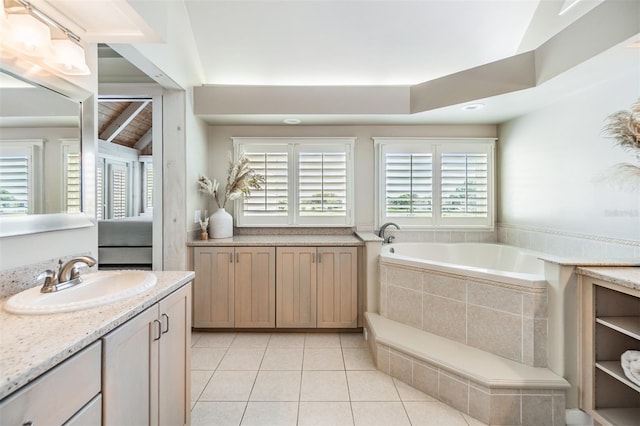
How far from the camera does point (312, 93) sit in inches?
120

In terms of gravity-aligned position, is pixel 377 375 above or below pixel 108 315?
below

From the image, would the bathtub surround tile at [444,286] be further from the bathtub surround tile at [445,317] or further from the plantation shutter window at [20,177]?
the plantation shutter window at [20,177]

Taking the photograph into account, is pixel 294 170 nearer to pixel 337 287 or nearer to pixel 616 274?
pixel 337 287

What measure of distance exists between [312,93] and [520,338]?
275cm

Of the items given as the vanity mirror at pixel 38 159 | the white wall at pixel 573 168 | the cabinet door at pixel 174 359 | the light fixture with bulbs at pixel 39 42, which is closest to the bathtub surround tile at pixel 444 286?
the white wall at pixel 573 168

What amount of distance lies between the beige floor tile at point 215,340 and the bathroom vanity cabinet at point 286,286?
150 mm

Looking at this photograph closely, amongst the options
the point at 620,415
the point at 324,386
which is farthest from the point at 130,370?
the point at 620,415

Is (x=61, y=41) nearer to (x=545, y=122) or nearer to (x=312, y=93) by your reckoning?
(x=312, y=93)

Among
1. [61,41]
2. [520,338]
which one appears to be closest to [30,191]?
[61,41]

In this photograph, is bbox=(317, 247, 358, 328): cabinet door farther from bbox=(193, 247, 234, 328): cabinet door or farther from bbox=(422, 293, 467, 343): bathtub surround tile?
bbox=(193, 247, 234, 328): cabinet door

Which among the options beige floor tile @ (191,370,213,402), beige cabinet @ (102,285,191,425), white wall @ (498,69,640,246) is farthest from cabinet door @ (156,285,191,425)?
white wall @ (498,69,640,246)

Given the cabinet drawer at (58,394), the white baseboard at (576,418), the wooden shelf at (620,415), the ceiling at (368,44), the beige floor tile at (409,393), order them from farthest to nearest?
the ceiling at (368,44)
the beige floor tile at (409,393)
the white baseboard at (576,418)
the wooden shelf at (620,415)
the cabinet drawer at (58,394)

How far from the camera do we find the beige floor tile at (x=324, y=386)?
80.0 inches

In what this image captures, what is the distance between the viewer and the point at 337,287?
299 centimetres
